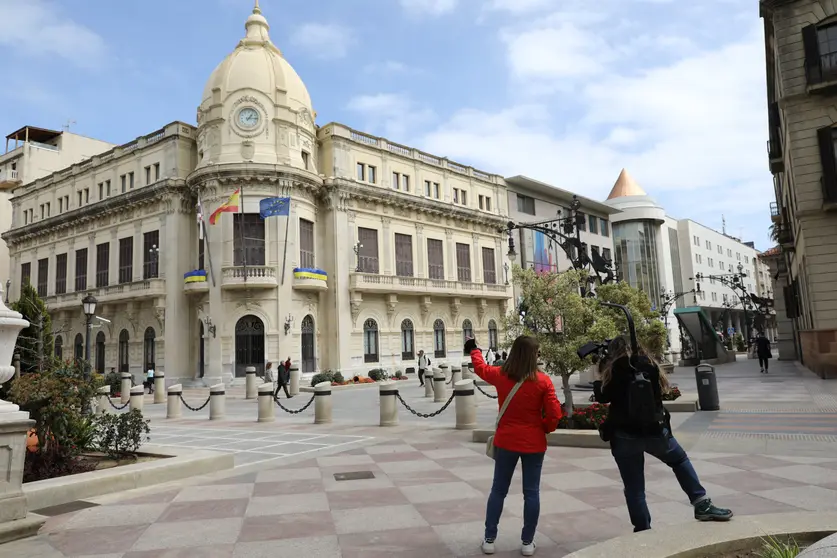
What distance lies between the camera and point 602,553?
12.3 ft

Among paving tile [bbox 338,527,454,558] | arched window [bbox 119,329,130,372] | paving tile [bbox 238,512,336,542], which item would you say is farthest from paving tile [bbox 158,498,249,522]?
arched window [bbox 119,329,130,372]

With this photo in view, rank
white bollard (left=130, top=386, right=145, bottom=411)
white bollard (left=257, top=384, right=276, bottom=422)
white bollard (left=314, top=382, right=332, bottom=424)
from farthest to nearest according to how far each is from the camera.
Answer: white bollard (left=130, top=386, right=145, bottom=411)
white bollard (left=257, top=384, right=276, bottom=422)
white bollard (left=314, top=382, right=332, bottom=424)

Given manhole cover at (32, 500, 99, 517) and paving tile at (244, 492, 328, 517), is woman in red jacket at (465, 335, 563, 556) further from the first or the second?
manhole cover at (32, 500, 99, 517)

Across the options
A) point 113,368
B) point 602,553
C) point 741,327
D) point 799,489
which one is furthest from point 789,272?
point 741,327

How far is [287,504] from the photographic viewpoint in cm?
666

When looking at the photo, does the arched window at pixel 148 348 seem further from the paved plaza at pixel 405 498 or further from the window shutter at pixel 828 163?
the window shutter at pixel 828 163

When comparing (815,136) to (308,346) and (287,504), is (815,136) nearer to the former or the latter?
(287,504)

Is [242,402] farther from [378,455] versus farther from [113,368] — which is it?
[113,368]

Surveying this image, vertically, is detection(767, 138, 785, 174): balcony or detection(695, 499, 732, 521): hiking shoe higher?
detection(767, 138, 785, 174): balcony

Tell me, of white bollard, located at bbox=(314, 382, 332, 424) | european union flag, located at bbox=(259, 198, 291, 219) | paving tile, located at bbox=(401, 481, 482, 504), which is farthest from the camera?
european union flag, located at bbox=(259, 198, 291, 219)

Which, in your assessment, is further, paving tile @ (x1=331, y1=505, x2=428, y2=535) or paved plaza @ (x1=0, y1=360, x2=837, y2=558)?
paving tile @ (x1=331, y1=505, x2=428, y2=535)

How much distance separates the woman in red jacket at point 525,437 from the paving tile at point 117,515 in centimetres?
379

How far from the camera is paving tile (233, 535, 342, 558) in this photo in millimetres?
4945

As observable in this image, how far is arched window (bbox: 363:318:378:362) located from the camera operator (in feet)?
103
